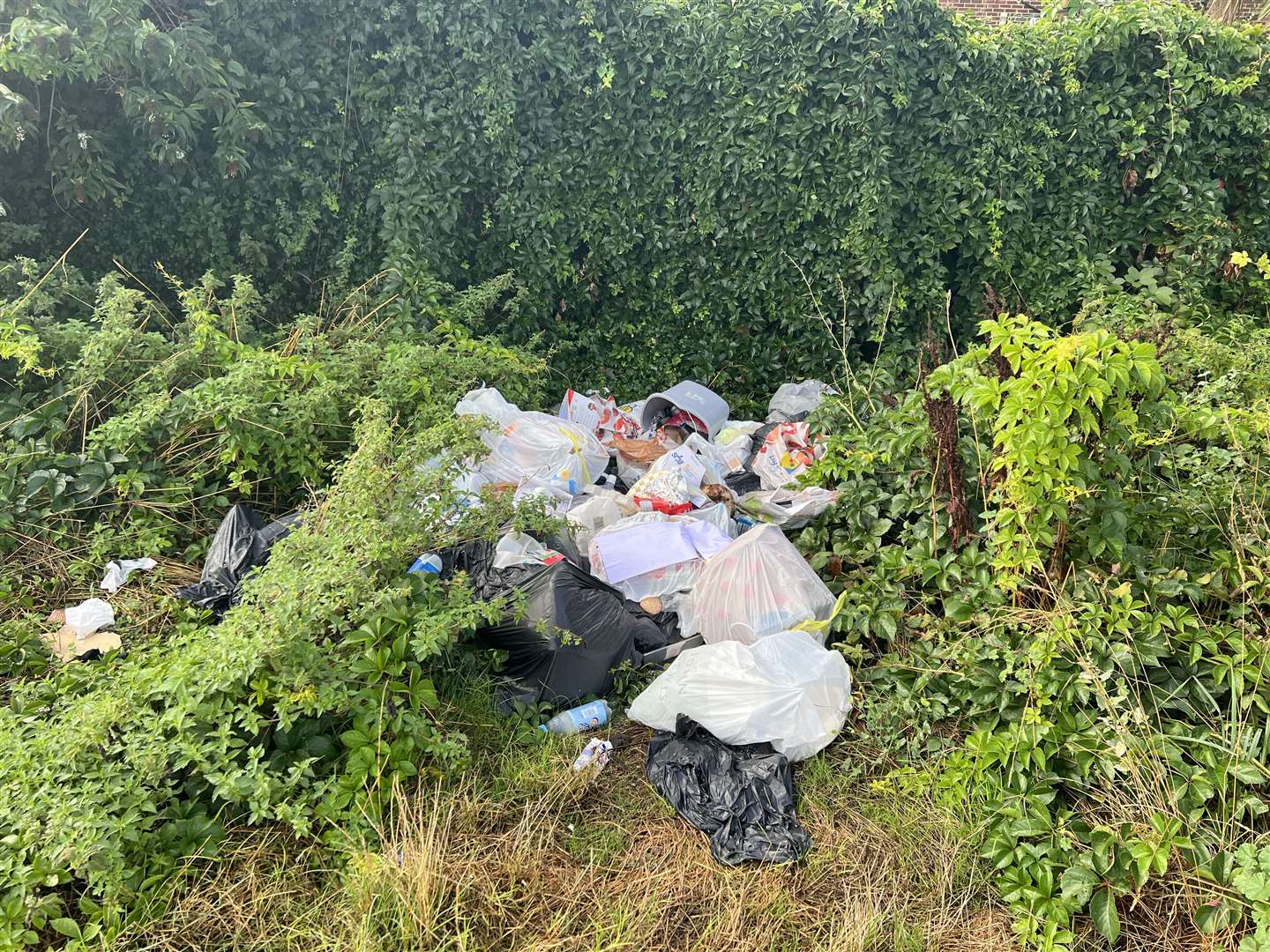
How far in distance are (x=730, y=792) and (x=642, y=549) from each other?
119cm

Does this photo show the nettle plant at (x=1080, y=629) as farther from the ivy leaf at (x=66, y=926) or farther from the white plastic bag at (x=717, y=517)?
the ivy leaf at (x=66, y=926)

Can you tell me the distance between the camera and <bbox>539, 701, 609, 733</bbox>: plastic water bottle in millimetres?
2990

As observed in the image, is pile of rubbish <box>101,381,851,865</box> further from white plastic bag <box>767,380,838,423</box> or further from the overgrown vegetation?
white plastic bag <box>767,380,838,423</box>

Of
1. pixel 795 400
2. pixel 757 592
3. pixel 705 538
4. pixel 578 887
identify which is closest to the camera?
pixel 578 887

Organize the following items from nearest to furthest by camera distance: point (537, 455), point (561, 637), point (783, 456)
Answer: point (561, 637) → point (537, 455) → point (783, 456)

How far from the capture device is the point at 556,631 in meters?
2.96

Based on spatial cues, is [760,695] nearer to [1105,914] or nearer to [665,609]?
[665,609]

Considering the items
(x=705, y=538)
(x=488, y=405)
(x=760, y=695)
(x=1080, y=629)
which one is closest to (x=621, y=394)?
(x=488, y=405)

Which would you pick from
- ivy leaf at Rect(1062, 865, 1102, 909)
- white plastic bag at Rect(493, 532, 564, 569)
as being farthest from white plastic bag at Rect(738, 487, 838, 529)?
ivy leaf at Rect(1062, 865, 1102, 909)

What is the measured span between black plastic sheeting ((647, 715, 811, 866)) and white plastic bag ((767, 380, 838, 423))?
9.22 feet

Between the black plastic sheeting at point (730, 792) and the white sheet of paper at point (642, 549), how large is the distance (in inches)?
32.2

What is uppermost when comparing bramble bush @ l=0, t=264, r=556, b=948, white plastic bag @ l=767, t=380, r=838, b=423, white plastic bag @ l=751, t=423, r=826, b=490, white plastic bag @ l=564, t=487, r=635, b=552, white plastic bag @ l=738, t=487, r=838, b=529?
bramble bush @ l=0, t=264, r=556, b=948

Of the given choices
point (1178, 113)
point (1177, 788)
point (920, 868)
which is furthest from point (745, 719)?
point (1178, 113)

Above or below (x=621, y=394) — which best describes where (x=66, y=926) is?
above
